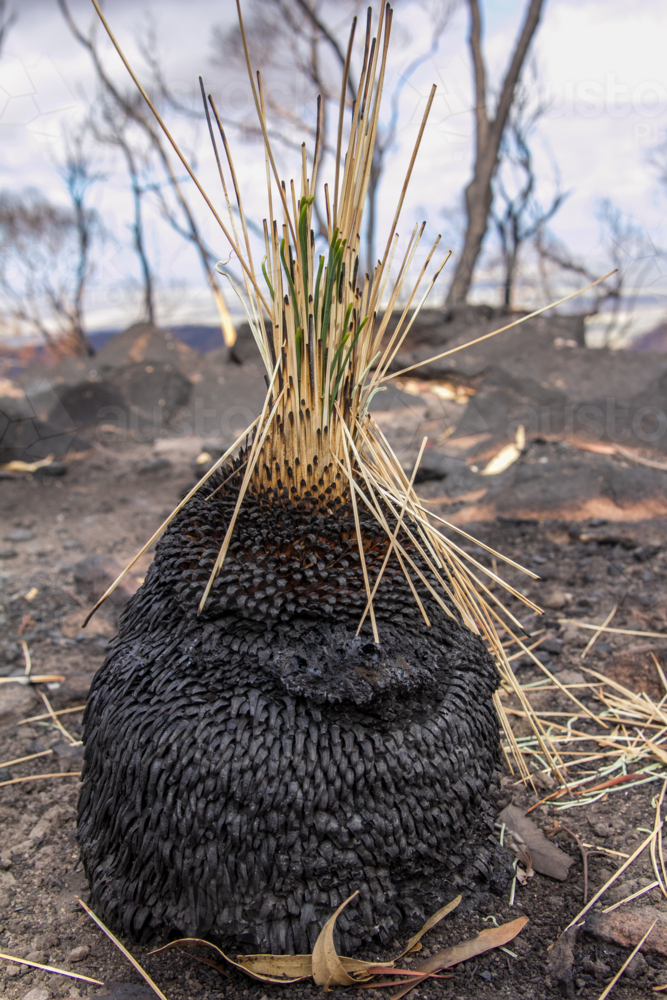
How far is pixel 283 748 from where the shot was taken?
3.74 feet

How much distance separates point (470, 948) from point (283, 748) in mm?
495

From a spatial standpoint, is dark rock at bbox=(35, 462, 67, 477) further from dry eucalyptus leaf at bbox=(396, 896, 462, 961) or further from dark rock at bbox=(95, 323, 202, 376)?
dry eucalyptus leaf at bbox=(396, 896, 462, 961)

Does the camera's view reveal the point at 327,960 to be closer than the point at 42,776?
Yes

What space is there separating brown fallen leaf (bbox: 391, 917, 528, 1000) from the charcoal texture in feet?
0.21

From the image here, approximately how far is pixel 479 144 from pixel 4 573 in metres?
9.15

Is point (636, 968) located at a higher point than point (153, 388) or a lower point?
lower

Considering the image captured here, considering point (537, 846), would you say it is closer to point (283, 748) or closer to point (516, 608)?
point (283, 748)

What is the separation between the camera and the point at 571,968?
1.15m

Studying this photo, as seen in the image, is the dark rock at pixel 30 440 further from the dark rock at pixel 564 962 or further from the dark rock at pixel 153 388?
the dark rock at pixel 564 962

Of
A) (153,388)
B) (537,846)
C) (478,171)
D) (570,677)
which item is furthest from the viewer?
(478,171)

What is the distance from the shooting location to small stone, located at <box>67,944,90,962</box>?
47.9 inches

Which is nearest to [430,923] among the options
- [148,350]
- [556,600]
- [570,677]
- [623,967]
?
[623,967]

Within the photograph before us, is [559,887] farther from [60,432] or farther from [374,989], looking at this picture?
[60,432]

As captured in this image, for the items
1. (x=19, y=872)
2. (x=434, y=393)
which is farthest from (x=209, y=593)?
(x=434, y=393)
